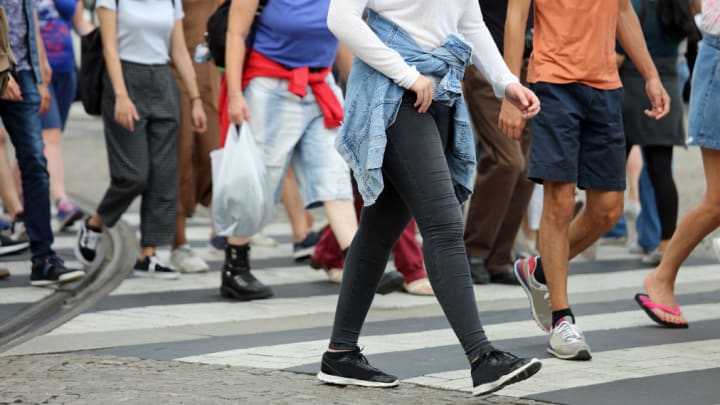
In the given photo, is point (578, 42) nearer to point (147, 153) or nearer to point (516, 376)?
point (516, 376)

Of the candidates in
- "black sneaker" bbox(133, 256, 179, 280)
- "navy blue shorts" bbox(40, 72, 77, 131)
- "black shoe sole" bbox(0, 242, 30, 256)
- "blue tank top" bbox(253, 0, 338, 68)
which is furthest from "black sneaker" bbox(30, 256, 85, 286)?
"navy blue shorts" bbox(40, 72, 77, 131)

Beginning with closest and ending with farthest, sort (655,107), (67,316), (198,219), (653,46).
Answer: (655,107) < (67,316) < (653,46) < (198,219)

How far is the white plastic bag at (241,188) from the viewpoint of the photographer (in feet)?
24.6

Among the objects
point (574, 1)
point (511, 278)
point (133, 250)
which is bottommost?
point (133, 250)

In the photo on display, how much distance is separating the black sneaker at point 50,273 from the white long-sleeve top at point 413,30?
333cm

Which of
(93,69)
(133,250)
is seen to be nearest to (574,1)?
(93,69)

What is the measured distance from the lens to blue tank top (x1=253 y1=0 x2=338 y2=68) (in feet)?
25.1

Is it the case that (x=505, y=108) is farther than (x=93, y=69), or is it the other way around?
(x=93, y=69)

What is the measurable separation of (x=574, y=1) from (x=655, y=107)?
724mm

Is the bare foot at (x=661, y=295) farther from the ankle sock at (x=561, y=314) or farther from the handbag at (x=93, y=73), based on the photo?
the handbag at (x=93, y=73)

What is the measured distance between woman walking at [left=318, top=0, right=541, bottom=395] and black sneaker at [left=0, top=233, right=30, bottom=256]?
4468 millimetres

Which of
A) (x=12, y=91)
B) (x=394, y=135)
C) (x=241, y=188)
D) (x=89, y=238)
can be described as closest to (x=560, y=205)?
(x=394, y=135)

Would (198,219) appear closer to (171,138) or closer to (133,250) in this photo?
(133,250)

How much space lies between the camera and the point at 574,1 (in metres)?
6.22
